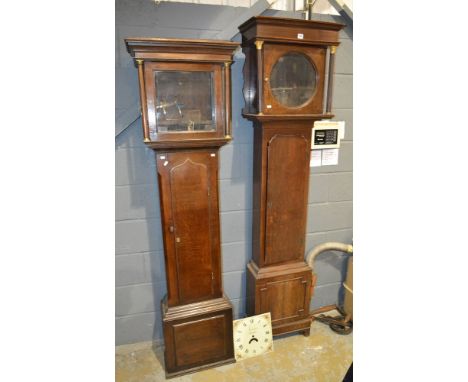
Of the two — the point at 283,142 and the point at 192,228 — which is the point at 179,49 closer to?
the point at 283,142

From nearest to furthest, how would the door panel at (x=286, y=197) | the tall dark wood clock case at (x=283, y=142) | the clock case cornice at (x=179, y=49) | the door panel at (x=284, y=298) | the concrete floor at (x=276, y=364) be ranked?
1. the clock case cornice at (x=179, y=49)
2. the tall dark wood clock case at (x=283, y=142)
3. the door panel at (x=286, y=197)
4. the concrete floor at (x=276, y=364)
5. the door panel at (x=284, y=298)

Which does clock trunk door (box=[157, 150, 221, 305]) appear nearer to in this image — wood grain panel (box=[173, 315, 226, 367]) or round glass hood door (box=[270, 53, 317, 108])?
→ wood grain panel (box=[173, 315, 226, 367])

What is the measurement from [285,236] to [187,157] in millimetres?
813

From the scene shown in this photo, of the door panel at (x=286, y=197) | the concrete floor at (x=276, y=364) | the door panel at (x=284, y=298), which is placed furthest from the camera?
the door panel at (x=284, y=298)

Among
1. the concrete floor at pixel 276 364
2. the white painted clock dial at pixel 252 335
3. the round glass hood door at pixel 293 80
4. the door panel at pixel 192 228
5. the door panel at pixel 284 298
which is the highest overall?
the round glass hood door at pixel 293 80

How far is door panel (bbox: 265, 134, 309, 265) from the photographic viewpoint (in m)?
1.82

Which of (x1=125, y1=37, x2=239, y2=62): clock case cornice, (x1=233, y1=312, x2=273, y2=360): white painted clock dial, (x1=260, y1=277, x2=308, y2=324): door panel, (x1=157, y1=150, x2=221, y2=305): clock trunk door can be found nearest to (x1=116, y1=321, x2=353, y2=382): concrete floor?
(x1=233, y1=312, x2=273, y2=360): white painted clock dial

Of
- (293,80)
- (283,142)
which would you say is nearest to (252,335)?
(283,142)

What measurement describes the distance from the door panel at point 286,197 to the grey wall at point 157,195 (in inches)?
9.0

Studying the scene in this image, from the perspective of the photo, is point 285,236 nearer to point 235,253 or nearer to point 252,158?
point 235,253

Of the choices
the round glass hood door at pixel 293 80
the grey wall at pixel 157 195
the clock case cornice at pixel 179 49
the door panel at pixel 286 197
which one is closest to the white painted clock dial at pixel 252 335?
the grey wall at pixel 157 195

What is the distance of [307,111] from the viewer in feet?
5.73

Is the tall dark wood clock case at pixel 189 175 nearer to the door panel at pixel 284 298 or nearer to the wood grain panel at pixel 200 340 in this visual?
the wood grain panel at pixel 200 340

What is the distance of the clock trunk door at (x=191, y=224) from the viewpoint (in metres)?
1.66
